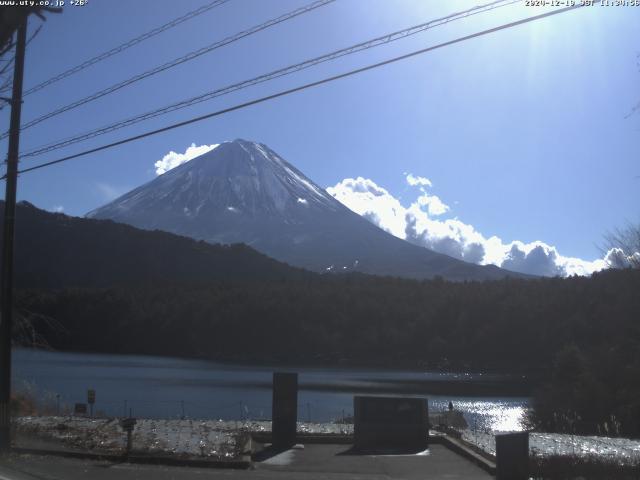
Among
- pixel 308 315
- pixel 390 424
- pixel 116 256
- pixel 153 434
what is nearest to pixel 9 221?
pixel 153 434

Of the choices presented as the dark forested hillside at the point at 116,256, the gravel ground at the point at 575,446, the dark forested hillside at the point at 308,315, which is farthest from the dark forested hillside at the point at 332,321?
the gravel ground at the point at 575,446

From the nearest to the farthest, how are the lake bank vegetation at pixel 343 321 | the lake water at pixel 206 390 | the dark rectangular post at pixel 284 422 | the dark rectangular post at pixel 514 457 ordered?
1. the dark rectangular post at pixel 514 457
2. the dark rectangular post at pixel 284 422
3. the lake water at pixel 206 390
4. the lake bank vegetation at pixel 343 321

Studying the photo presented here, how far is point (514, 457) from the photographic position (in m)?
11.3

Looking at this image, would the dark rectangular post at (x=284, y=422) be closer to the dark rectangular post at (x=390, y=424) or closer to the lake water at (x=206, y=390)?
the dark rectangular post at (x=390, y=424)

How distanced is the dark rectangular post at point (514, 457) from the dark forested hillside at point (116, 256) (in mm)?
110181

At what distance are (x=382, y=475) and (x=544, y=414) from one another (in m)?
20.0

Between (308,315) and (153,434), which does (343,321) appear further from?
(153,434)

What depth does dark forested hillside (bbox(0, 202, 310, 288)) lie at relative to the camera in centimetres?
12388

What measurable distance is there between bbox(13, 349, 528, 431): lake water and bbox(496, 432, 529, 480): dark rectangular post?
15.6m

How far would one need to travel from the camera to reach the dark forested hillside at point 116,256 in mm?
123875

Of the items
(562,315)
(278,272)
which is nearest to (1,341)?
(562,315)

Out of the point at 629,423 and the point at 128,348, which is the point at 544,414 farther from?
the point at 128,348

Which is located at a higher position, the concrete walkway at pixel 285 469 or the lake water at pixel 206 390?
the concrete walkway at pixel 285 469

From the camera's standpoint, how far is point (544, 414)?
31.3 metres
